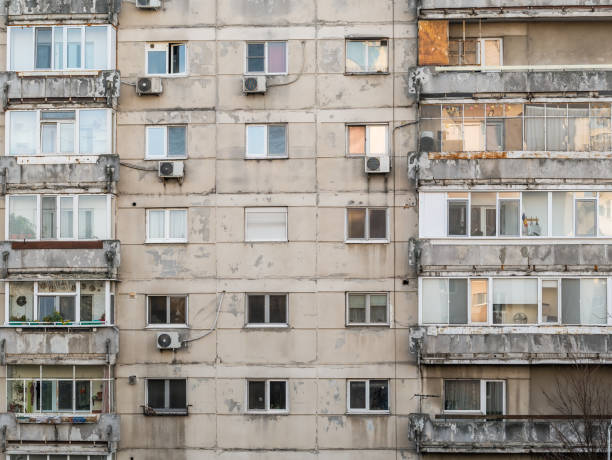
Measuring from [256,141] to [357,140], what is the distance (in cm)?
314

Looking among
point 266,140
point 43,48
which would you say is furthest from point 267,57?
point 43,48

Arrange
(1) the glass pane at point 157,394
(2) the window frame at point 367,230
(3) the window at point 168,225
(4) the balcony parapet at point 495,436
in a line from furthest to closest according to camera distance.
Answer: (3) the window at point 168,225 → (1) the glass pane at point 157,394 → (2) the window frame at point 367,230 → (4) the balcony parapet at point 495,436

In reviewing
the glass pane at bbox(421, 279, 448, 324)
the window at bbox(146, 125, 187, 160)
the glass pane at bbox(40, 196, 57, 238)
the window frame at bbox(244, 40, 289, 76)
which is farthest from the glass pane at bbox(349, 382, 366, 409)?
the glass pane at bbox(40, 196, 57, 238)

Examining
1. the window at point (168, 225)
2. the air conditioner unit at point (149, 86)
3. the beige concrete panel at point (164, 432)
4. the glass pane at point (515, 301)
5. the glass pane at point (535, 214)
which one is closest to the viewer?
the glass pane at point (515, 301)

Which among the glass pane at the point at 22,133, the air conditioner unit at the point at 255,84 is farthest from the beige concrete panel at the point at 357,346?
the glass pane at the point at 22,133

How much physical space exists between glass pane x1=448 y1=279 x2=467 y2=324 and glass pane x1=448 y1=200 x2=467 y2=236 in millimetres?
1467

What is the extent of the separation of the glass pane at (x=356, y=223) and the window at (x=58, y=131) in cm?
769

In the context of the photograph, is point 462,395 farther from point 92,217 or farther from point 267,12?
point 267,12

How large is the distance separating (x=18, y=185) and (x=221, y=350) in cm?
803

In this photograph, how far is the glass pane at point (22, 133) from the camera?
26250 mm

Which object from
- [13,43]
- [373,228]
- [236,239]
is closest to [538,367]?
[373,228]

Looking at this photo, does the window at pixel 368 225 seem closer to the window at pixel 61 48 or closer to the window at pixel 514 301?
the window at pixel 514 301

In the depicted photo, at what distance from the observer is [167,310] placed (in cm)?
2622

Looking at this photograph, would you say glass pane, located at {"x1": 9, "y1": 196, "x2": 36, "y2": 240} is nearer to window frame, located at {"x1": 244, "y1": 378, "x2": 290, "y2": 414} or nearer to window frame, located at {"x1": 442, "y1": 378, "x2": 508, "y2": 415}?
window frame, located at {"x1": 244, "y1": 378, "x2": 290, "y2": 414}
